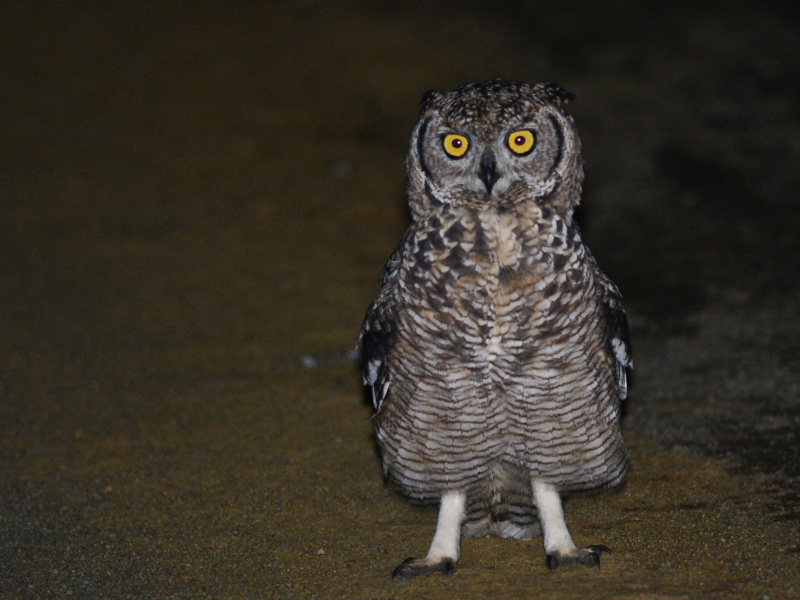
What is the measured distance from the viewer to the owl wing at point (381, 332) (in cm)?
373

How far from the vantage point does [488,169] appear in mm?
3393

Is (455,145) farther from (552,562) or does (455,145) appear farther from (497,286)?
(552,562)

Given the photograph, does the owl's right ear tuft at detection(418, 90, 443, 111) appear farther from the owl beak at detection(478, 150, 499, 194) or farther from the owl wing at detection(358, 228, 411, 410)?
the owl wing at detection(358, 228, 411, 410)

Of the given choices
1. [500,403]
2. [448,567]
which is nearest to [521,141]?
[500,403]

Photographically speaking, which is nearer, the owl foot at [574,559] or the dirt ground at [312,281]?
the owl foot at [574,559]

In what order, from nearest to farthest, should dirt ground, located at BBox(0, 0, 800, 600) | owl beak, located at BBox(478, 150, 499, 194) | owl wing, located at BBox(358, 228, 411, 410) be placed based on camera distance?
owl beak, located at BBox(478, 150, 499, 194) → owl wing, located at BBox(358, 228, 411, 410) → dirt ground, located at BBox(0, 0, 800, 600)

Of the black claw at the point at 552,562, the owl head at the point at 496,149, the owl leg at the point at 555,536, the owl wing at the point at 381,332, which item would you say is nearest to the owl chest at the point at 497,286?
the owl head at the point at 496,149

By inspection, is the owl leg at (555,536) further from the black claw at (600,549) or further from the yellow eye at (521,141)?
the yellow eye at (521,141)

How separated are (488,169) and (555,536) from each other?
62.6 inches

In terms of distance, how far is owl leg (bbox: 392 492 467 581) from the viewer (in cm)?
379

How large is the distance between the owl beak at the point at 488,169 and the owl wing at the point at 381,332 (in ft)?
1.52

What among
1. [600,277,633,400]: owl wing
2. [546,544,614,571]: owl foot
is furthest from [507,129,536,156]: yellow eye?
[546,544,614,571]: owl foot

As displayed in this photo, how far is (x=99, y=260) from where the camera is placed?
838 centimetres

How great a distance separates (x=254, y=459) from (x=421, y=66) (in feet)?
25.1
